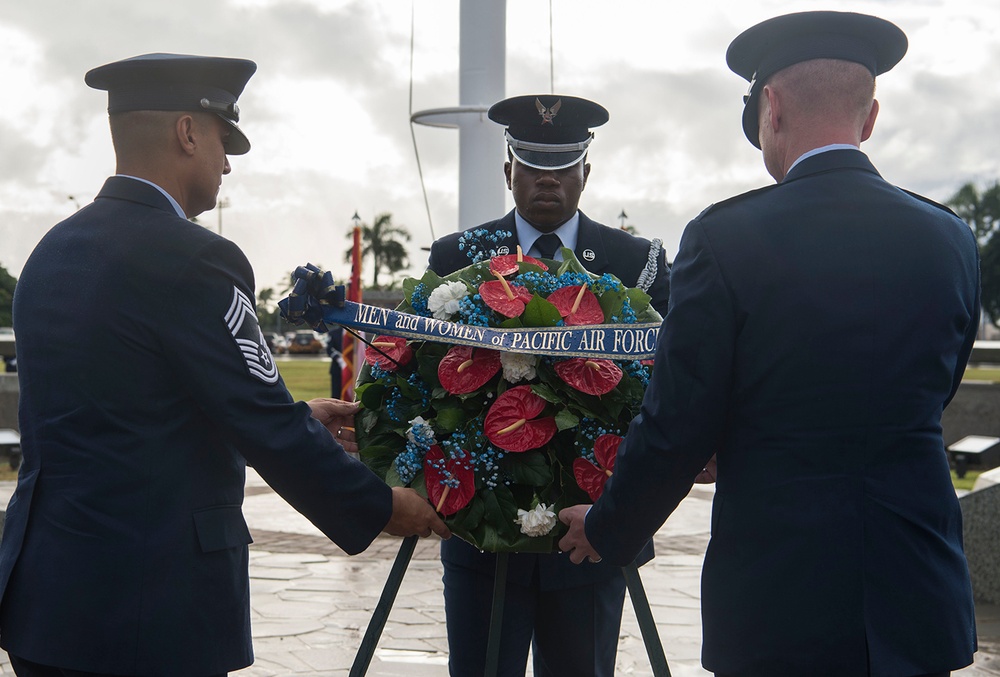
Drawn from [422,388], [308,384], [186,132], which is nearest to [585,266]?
[422,388]

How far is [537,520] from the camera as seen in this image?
278 centimetres

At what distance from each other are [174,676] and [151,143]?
1274mm

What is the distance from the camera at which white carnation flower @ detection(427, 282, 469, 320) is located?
9.68 feet

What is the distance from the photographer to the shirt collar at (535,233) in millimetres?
3680

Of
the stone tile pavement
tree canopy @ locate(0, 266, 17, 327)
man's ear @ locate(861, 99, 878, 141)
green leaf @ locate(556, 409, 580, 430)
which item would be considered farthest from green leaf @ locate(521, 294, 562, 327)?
tree canopy @ locate(0, 266, 17, 327)

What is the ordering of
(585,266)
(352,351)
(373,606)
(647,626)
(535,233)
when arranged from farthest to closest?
(352,351) < (373,606) < (535,233) < (585,266) < (647,626)

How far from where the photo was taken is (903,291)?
7.06ft

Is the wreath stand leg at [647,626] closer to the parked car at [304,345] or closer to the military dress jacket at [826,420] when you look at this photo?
the military dress jacket at [826,420]

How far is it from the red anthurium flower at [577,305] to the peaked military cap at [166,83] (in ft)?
3.31

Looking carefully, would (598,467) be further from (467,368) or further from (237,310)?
(237,310)

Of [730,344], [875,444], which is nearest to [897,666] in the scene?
[875,444]

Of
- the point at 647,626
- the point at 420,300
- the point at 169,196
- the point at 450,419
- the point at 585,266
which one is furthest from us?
the point at 585,266

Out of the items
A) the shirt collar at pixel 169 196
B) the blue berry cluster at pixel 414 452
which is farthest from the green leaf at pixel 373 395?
the shirt collar at pixel 169 196

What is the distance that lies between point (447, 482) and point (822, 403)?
43.4 inches
